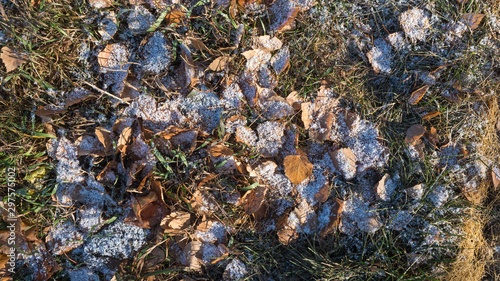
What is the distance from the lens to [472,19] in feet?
6.18

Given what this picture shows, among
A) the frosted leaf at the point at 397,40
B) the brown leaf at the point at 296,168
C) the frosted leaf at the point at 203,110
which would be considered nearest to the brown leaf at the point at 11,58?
the frosted leaf at the point at 203,110

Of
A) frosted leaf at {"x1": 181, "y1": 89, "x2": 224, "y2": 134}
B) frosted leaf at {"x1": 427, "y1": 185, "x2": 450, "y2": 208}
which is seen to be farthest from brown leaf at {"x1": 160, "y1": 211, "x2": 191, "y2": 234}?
frosted leaf at {"x1": 427, "y1": 185, "x2": 450, "y2": 208}

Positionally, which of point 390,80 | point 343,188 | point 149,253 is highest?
point 390,80

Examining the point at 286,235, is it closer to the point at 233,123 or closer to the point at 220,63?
the point at 233,123

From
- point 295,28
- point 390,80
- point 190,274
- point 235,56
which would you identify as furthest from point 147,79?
point 390,80

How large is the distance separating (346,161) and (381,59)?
2.45 ft

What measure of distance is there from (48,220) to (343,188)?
188 centimetres

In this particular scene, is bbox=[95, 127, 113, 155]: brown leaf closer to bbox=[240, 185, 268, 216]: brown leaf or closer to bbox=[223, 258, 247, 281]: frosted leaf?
bbox=[240, 185, 268, 216]: brown leaf

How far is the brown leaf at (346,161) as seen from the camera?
1.76m

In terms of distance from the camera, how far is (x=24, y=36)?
175 centimetres

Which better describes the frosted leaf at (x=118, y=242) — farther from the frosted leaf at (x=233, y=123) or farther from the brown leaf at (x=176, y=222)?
the frosted leaf at (x=233, y=123)

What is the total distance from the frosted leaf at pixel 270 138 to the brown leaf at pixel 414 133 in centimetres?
83

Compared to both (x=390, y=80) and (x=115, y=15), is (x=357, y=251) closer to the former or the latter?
(x=390, y=80)

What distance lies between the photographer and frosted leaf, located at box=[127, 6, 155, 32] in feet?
5.91
